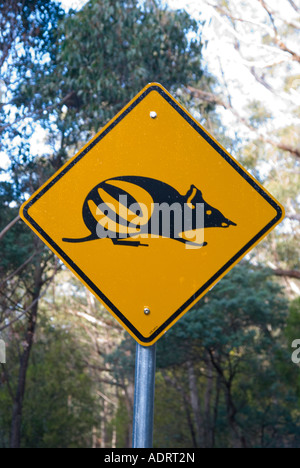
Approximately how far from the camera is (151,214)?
1.76 m

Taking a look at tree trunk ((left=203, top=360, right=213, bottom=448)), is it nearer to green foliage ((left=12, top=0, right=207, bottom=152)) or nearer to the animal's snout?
green foliage ((left=12, top=0, right=207, bottom=152))

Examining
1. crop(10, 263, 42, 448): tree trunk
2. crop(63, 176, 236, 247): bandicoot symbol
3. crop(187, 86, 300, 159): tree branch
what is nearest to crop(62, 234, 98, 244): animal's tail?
crop(63, 176, 236, 247): bandicoot symbol

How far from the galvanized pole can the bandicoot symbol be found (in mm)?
392

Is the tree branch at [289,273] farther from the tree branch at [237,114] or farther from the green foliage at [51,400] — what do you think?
the green foliage at [51,400]

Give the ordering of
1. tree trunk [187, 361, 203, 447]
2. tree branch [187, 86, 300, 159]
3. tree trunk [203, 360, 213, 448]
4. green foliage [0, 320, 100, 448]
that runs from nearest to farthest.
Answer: tree branch [187, 86, 300, 159]
green foliage [0, 320, 100, 448]
tree trunk [203, 360, 213, 448]
tree trunk [187, 361, 203, 447]

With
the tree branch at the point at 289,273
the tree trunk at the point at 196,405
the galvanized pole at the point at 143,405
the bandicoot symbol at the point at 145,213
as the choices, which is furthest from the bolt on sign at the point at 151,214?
the tree trunk at the point at 196,405

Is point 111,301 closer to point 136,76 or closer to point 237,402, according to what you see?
point 136,76

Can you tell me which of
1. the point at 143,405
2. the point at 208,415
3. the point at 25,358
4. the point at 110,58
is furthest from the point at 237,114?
the point at 143,405

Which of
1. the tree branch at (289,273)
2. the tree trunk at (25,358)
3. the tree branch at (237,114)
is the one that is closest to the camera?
the tree trunk at (25,358)

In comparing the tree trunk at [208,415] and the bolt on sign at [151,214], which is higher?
the tree trunk at [208,415]

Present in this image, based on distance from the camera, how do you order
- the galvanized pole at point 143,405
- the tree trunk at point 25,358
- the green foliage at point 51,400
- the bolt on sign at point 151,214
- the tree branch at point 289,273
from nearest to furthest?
1. the galvanized pole at point 143,405
2. the bolt on sign at point 151,214
3. the tree trunk at point 25,358
4. the tree branch at point 289,273
5. the green foliage at point 51,400

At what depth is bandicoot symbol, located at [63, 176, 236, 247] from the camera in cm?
175

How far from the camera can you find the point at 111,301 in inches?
68.9

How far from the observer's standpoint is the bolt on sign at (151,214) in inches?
68.7
